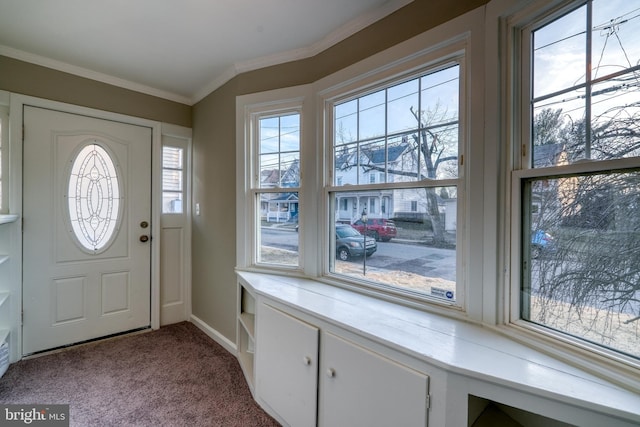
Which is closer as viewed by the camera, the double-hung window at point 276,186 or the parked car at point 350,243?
the parked car at point 350,243

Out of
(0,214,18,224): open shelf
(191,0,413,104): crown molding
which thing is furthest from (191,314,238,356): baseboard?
(191,0,413,104): crown molding

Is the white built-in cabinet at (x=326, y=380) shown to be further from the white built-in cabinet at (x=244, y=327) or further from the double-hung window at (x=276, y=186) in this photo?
the double-hung window at (x=276, y=186)

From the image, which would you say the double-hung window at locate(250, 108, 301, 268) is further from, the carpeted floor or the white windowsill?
the carpeted floor

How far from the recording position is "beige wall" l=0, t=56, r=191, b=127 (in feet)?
6.76

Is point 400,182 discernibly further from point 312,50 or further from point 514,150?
point 312,50

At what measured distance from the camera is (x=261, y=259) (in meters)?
2.19

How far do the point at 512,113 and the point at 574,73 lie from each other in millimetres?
210

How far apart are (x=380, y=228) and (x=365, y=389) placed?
0.83m

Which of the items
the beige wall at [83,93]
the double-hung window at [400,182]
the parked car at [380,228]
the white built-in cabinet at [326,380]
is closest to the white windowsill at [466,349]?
the white built-in cabinet at [326,380]

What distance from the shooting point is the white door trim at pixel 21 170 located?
6.71 ft

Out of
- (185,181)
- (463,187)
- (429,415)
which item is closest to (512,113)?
(463,187)

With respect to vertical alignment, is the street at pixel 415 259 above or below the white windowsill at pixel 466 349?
above

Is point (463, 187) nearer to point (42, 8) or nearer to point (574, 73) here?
point (574, 73)

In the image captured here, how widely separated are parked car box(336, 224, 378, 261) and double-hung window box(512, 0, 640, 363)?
75 cm
